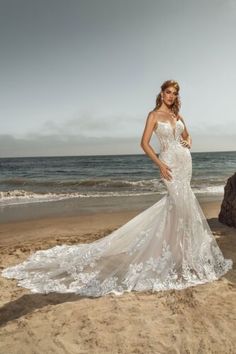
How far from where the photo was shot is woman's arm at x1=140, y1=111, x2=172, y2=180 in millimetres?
4641

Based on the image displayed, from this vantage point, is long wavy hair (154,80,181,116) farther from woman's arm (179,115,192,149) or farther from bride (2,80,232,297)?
woman's arm (179,115,192,149)

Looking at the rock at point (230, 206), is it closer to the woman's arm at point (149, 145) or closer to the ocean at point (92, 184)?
the woman's arm at point (149, 145)

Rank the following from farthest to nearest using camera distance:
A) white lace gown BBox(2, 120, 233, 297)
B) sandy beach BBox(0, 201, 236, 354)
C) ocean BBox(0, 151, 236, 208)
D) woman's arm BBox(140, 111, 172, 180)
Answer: ocean BBox(0, 151, 236, 208), woman's arm BBox(140, 111, 172, 180), white lace gown BBox(2, 120, 233, 297), sandy beach BBox(0, 201, 236, 354)

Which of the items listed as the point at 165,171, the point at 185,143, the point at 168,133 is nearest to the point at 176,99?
the point at 168,133

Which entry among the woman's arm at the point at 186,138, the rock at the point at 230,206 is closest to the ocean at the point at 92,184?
the rock at the point at 230,206

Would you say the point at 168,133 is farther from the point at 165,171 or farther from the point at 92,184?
the point at 92,184

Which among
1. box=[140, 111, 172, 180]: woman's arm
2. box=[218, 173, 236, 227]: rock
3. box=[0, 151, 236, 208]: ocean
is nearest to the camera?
box=[140, 111, 172, 180]: woman's arm

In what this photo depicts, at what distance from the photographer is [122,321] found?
141 inches

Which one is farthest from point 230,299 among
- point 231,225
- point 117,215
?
point 117,215

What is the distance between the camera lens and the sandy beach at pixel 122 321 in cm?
317

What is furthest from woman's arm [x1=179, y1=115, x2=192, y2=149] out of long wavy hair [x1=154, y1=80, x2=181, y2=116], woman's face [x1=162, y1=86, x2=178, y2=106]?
woman's face [x1=162, y1=86, x2=178, y2=106]

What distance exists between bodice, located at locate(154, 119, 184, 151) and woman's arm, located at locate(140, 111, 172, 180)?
4.6 inches

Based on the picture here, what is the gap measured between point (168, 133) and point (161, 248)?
1585 mm

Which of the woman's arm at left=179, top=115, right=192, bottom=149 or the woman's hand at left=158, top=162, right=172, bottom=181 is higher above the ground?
the woman's arm at left=179, top=115, right=192, bottom=149
